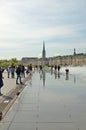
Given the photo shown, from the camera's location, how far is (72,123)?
9.13 meters

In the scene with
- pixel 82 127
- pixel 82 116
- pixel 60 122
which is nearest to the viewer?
pixel 82 127

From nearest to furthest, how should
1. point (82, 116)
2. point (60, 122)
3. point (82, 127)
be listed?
point (82, 127), point (60, 122), point (82, 116)

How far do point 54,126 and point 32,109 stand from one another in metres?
3.16

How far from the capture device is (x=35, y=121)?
9539 millimetres

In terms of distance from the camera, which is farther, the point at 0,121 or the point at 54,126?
the point at 0,121

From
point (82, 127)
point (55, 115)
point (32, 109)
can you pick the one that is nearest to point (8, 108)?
point (32, 109)

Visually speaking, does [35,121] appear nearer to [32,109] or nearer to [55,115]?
[55,115]

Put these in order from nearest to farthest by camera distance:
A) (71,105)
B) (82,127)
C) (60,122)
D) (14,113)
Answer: (82,127) → (60,122) → (14,113) → (71,105)

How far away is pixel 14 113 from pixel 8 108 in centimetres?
103

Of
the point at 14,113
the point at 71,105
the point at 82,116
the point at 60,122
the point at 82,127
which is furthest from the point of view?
the point at 71,105

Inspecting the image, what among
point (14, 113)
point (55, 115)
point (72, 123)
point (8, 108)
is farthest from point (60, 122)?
point (8, 108)

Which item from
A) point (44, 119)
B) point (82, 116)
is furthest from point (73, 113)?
point (44, 119)

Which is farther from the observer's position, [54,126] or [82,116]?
[82,116]

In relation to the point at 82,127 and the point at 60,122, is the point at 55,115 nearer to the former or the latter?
the point at 60,122
